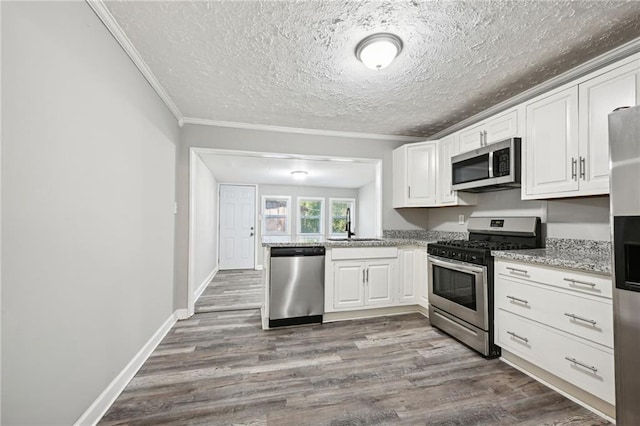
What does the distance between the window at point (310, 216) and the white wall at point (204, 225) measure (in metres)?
2.23

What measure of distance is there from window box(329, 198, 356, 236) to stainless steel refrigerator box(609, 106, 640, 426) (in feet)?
20.6

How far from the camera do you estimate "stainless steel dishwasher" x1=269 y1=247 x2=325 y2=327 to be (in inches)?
113

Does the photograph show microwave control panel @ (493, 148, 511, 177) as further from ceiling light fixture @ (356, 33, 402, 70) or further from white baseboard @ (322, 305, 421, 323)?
white baseboard @ (322, 305, 421, 323)

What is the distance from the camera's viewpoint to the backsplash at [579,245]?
6.39 feet

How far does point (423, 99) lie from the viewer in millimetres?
2639

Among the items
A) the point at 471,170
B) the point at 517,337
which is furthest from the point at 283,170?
the point at 517,337

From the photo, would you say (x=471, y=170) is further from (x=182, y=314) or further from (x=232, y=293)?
(x=232, y=293)

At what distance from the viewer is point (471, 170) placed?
9.05 ft

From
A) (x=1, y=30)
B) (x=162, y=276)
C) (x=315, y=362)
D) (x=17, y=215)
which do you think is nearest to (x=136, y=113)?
(x=1, y=30)

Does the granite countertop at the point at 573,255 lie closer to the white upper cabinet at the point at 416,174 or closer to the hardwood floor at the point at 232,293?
the white upper cabinet at the point at 416,174

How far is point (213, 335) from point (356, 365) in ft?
4.85

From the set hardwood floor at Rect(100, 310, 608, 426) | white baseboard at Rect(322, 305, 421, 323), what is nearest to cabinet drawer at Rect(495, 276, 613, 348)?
hardwood floor at Rect(100, 310, 608, 426)

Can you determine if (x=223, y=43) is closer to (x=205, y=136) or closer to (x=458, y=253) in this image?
(x=205, y=136)

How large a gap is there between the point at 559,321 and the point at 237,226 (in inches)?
239
